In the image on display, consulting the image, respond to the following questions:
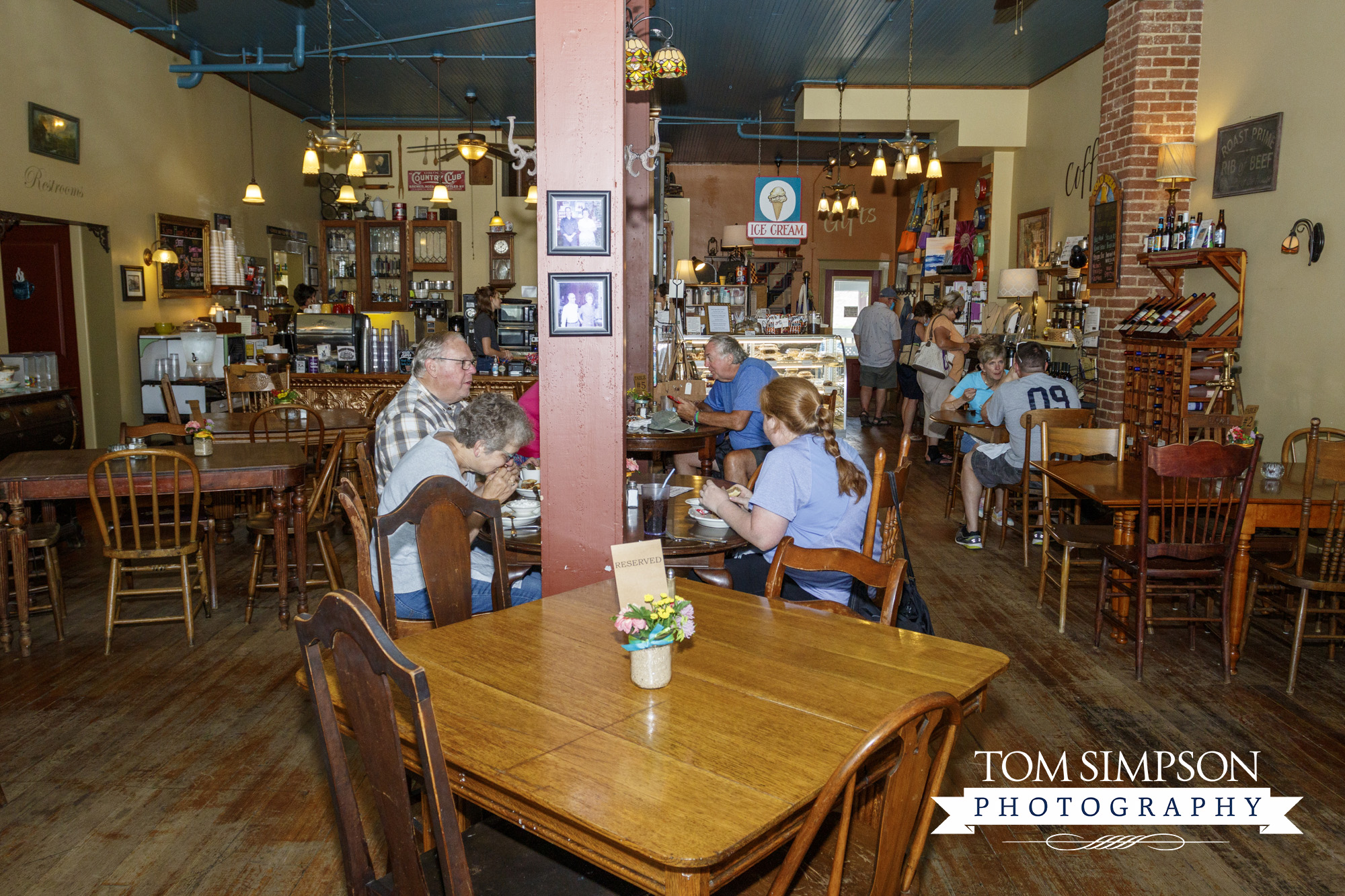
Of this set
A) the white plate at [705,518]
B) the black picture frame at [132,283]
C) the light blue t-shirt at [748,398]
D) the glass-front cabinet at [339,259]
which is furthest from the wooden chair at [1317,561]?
the glass-front cabinet at [339,259]

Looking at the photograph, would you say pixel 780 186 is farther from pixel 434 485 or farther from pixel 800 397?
pixel 434 485

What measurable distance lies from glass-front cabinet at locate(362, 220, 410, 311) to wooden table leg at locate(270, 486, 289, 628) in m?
7.54

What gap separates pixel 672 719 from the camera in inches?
74.3

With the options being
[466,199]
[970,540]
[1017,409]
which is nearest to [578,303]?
[1017,409]

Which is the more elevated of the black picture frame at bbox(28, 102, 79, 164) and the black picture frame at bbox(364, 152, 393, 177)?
the black picture frame at bbox(364, 152, 393, 177)

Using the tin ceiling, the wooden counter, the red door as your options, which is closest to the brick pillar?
the tin ceiling

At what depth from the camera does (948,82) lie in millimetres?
10039

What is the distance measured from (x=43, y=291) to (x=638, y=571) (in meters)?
8.01

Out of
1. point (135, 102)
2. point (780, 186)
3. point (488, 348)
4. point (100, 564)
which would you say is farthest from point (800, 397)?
point (780, 186)

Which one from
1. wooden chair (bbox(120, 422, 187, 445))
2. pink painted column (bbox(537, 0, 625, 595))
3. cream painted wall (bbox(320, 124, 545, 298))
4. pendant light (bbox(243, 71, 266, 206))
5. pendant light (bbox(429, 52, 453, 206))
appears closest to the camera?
pink painted column (bbox(537, 0, 625, 595))

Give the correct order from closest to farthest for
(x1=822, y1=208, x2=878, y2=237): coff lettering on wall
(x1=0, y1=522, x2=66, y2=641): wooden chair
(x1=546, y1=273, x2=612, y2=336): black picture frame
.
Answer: (x1=546, y1=273, x2=612, y2=336): black picture frame
(x1=0, y1=522, x2=66, y2=641): wooden chair
(x1=822, y1=208, x2=878, y2=237): coff lettering on wall

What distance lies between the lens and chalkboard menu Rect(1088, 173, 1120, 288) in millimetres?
7398

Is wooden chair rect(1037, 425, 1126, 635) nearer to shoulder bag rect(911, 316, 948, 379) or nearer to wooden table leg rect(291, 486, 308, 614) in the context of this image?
wooden table leg rect(291, 486, 308, 614)

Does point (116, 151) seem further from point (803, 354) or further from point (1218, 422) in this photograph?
point (1218, 422)
